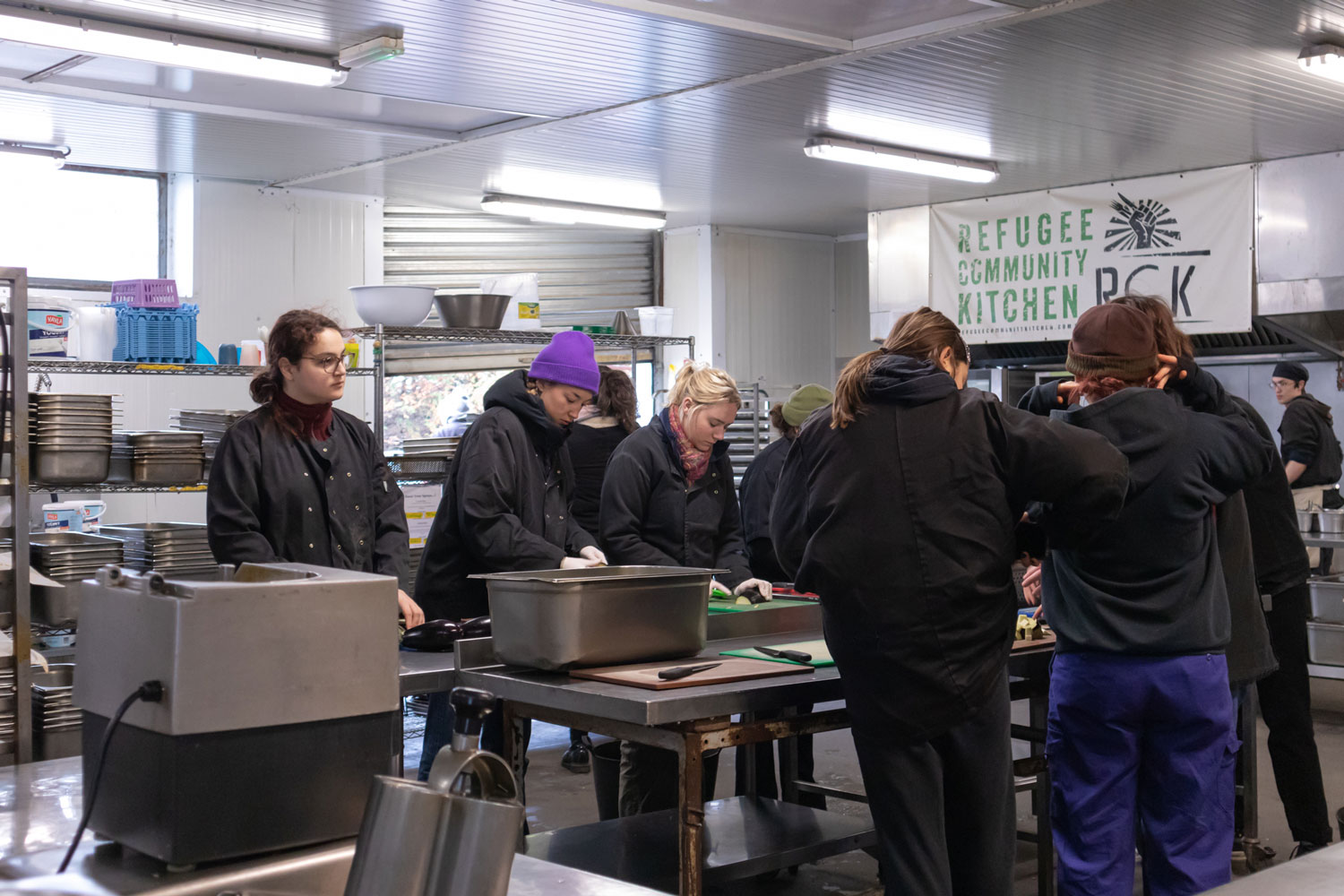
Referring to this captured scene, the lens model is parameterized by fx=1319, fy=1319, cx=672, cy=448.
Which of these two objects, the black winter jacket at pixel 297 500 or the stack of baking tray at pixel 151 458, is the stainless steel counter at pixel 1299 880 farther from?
the stack of baking tray at pixel 151 458

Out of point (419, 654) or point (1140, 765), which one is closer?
point (1140, 765)

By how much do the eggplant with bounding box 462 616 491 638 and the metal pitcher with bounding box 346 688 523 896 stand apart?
1853 mm

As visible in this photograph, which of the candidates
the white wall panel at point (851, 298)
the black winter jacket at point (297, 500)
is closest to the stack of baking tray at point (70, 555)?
the black winter jacket at point (297, 500)

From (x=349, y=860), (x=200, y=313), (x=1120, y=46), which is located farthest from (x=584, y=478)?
(x=349, y=860)

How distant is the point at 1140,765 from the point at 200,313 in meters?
6.46

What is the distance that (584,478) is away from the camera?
5.76 meters

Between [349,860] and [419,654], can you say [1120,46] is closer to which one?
[419,654]

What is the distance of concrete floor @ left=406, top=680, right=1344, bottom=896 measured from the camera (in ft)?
14.7

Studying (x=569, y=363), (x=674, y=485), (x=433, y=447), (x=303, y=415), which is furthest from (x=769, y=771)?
(x=433, y=447)

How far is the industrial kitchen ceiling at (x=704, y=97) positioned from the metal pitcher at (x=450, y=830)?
3989mm

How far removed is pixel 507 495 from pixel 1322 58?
12.8 ft

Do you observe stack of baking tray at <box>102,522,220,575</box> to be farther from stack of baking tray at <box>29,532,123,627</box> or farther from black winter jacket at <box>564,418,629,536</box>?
black winter jacket at <box>564,418,629,536</box>

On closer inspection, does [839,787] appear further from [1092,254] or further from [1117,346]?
[1092,254]

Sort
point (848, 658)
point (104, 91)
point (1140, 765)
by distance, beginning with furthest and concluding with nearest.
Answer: point (104, 91) < point (1140, 765) < point (848, 658)
